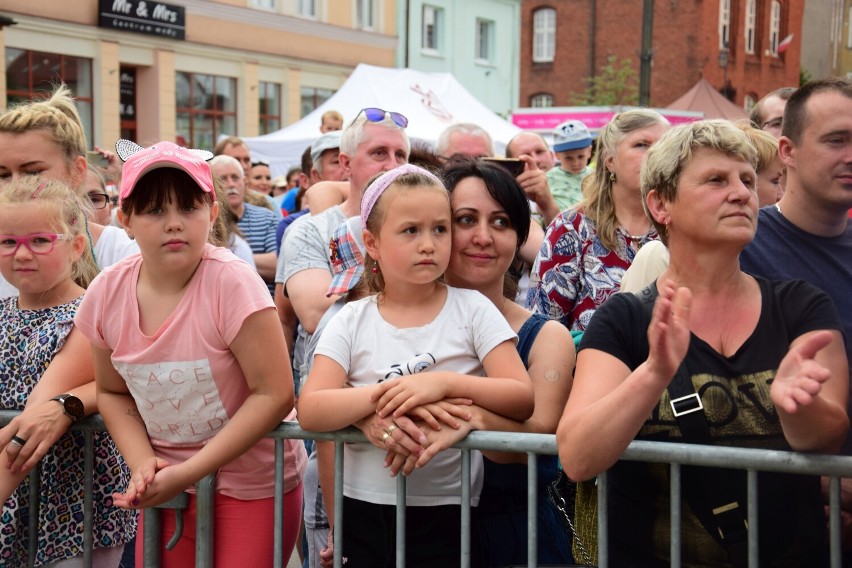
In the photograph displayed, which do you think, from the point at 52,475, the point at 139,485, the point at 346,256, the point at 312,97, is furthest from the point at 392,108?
the point at 139,485

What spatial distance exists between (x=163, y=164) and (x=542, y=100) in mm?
41226

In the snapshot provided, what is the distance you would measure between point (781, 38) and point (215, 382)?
149ft

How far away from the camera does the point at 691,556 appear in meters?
2.61

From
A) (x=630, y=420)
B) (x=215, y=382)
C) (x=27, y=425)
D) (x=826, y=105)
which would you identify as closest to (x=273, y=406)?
(x=215, y=382)

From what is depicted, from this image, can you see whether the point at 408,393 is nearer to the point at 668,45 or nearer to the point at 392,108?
the point at 392,108

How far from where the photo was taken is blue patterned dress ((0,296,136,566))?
3264 mm

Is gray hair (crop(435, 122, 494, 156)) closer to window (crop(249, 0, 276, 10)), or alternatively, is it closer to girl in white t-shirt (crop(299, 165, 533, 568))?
girl in white t-shirt (crop(299, 165, 533, 568))

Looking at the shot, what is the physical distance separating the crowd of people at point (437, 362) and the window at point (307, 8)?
2489 cm

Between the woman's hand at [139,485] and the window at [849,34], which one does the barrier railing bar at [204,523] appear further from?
the window at [849,34]

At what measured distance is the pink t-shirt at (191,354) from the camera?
9.61ft

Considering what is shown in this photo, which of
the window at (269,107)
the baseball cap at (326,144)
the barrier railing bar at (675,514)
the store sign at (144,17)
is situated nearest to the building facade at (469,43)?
the window at (269,107)

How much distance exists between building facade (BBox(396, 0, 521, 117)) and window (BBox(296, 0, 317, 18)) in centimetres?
332

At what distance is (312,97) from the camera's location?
28281 mm

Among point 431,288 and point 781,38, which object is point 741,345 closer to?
point 431,288
